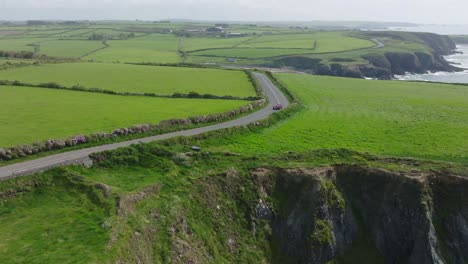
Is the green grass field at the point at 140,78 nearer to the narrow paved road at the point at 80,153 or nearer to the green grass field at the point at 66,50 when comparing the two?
the narrow paved road at the point at 80,153

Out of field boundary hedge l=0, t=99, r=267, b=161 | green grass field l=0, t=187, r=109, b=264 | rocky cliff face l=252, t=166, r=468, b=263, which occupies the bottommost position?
rocky cliff face l=252, t=166, r=468, b=263

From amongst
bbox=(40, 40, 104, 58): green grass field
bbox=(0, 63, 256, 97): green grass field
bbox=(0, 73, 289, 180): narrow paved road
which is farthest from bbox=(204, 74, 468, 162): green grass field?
bbox=(40, 40, 104, 58): green grass field

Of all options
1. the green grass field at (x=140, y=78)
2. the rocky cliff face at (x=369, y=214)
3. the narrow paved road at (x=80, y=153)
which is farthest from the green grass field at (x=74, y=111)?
the rocky cliff face at (x=369, y=214)

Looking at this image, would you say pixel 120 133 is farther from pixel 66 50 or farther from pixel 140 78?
pixel 66 50

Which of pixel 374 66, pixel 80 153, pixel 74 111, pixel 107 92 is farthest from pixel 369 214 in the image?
pixel 374 66

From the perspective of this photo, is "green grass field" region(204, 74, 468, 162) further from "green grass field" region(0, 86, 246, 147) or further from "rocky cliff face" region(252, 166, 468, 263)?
"green grass field" region(0, 86, 246, 147)
